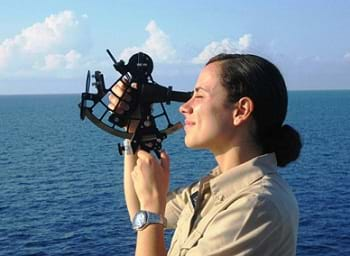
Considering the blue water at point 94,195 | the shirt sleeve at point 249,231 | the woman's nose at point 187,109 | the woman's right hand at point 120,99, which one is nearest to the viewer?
the shirt sleeve at point 249,231

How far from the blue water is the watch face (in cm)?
2858

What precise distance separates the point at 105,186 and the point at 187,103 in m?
47.1

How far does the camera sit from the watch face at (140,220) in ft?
11.5

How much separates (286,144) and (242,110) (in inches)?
15.2

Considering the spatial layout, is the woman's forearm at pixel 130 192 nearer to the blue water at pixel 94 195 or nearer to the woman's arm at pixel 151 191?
the woman's arm at pixel 151 191

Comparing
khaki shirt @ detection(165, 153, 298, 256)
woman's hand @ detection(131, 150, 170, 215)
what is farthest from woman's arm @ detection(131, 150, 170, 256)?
khaki shirt @ detection(165, 153, 298, 256)

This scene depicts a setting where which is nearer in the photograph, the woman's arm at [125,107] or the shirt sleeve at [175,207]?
the woman's arm at [125,107]

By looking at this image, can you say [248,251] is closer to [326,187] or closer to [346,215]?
[346,215]

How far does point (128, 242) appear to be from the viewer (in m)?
35.6

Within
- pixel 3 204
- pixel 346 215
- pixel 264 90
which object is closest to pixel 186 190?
pixel 264 90

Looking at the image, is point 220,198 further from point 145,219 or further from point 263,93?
point 263,93

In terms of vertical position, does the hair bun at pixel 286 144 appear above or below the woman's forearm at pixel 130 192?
above

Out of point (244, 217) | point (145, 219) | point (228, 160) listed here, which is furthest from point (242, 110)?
point (145, 219)

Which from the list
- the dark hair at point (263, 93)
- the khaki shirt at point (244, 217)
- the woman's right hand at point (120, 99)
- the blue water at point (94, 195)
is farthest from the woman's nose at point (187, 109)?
the blue water at point (94, 195)
